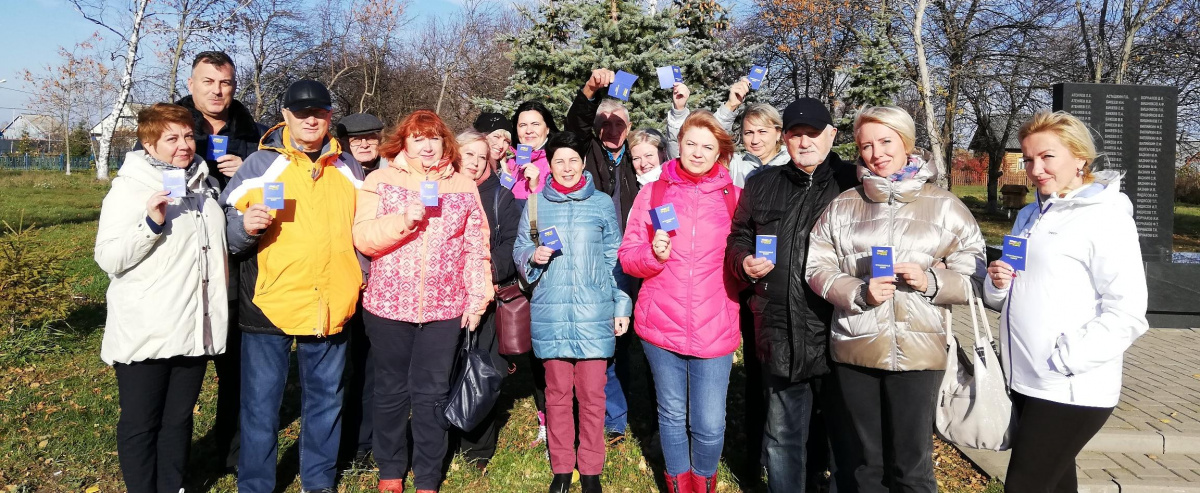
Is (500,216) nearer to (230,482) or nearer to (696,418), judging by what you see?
(696,418)

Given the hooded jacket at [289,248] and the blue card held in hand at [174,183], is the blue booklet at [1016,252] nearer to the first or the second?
the hooded jacket at [289,248]

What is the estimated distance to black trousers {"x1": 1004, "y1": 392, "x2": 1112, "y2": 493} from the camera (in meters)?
2.75

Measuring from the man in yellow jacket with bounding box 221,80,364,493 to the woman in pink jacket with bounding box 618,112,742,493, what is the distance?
61.5 inches

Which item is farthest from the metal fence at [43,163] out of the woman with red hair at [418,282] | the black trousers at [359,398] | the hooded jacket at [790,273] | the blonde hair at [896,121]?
the blonde hair at [896,121]

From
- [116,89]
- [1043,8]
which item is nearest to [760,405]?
[1043,8]

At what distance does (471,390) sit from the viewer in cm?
399

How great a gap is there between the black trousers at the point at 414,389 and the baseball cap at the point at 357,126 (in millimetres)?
1646

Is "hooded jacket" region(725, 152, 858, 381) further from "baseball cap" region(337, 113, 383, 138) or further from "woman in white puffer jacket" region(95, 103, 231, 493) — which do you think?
"baseball cap" region(337, 113, 383, 138)

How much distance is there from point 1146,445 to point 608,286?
12.7 ft

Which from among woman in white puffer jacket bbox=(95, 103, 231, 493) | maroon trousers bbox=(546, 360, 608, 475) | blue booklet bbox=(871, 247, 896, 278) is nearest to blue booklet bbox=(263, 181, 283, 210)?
woman in white puffer jacket bbox=(95, 103, 231, 493)

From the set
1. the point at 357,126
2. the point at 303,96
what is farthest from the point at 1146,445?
the point at 357,126

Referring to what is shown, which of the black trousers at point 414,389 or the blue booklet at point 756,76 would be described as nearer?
the black trousers at point 414,389

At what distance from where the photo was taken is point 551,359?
397cm

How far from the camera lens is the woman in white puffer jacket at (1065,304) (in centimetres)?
266
